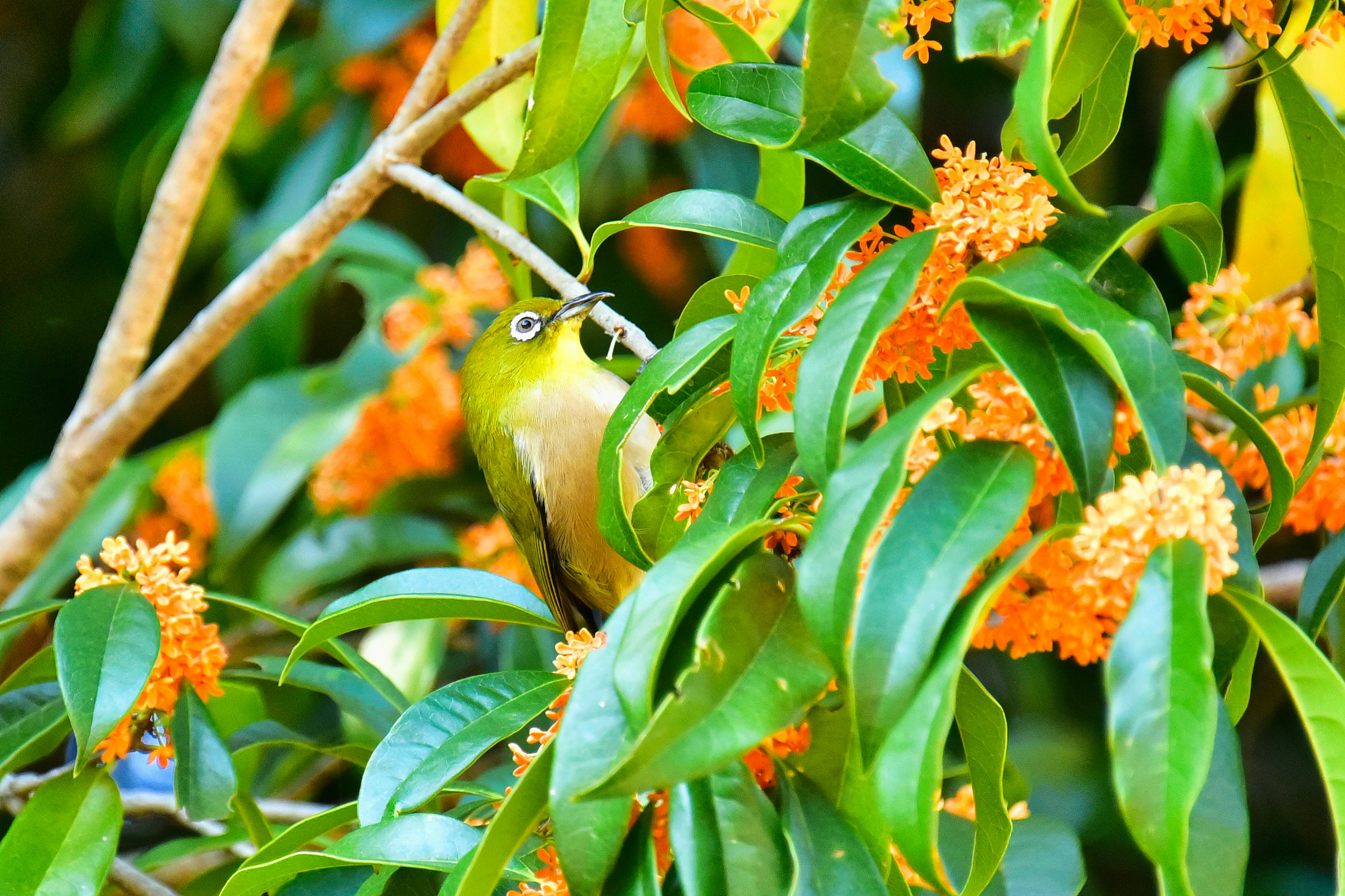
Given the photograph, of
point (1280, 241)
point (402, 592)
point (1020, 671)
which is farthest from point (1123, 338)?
point (1020, 671)

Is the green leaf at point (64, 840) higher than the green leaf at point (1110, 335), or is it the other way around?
the green leaf at point (1110, 335)

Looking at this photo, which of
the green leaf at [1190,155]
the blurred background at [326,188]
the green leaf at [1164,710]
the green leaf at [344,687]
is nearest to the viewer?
the green leaf at [1164,710]

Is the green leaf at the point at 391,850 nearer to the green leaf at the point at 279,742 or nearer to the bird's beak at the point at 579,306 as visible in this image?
the green leaf at the point at 279,742

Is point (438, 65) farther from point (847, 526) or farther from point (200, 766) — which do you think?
point (847, 526)

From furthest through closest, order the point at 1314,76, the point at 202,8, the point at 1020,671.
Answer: the point at 1020,671 → the point at 202,8 → the point at 1314,76

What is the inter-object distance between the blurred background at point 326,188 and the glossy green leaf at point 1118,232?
189 cm

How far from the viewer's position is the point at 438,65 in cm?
219

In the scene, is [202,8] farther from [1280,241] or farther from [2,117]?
[1280,241]

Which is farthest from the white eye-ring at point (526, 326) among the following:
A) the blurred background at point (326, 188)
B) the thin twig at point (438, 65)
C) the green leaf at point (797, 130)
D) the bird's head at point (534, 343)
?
the green leaf at point (797, 130)

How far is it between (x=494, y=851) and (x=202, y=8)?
10.6ft

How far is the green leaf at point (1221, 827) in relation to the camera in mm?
991

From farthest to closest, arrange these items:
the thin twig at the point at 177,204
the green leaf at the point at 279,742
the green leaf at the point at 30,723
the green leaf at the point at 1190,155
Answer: the green leaf at the point at 1190,155
the thin twig at the point at 177,204
the green leaf at the point at 279,742
the green leaf at the point at 30,723

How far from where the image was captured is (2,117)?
192 inches

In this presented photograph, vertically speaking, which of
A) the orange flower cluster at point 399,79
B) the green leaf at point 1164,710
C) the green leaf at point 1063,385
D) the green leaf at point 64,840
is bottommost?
the green leaf at point 64,840
